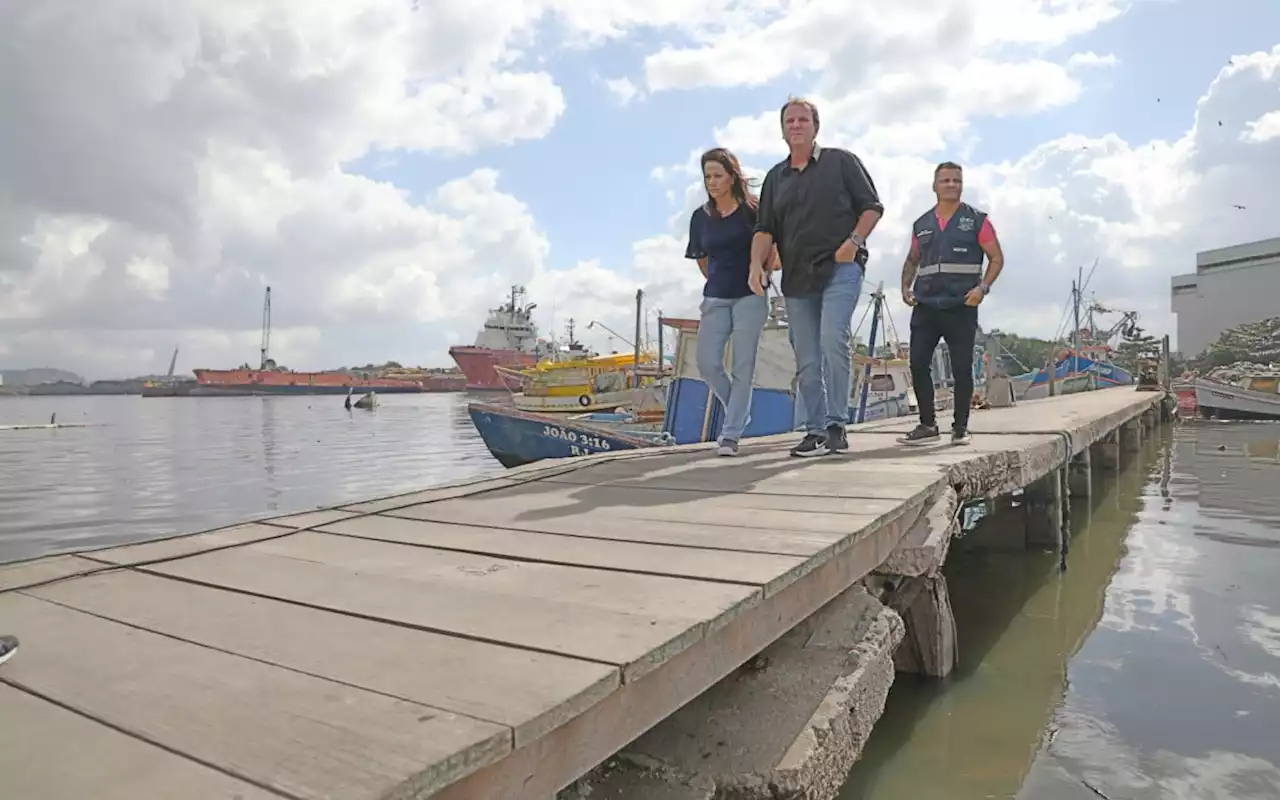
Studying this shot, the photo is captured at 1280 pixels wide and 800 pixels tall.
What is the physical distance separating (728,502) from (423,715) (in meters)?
1.96

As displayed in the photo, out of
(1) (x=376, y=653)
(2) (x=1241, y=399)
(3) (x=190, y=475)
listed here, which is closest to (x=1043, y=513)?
(1) (x=376, y=653)

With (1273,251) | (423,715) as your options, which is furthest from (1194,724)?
(1273,251)

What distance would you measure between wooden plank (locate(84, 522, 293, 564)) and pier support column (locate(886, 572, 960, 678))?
237 cm

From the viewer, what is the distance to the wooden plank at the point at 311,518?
2.74 metres

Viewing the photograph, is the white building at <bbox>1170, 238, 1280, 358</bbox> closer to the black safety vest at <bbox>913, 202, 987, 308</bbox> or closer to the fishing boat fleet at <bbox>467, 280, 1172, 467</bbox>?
the fishing boat fleet at <bbox>467, 280, 1172, 467</bbox>

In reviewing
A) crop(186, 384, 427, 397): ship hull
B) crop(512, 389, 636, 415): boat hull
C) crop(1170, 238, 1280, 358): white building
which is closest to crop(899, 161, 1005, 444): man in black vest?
crop(512, 389, 636, 415): boat hull

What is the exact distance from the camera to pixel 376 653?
1.47 metres

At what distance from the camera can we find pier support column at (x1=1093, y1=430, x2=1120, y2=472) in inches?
413

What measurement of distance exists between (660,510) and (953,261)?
3.08 metres

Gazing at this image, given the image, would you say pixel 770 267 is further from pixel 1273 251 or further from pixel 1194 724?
pixel 1273 251

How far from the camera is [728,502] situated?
3033 millimetres

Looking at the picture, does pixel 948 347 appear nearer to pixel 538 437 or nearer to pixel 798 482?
pixel 798 482

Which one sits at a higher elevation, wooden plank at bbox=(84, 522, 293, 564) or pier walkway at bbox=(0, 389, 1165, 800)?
wooden plank at bbox=(84, 522, 293, 564)

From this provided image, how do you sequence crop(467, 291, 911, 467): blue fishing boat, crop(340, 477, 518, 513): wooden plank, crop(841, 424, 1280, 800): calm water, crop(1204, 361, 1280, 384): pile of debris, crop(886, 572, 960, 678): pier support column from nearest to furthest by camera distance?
crop(841, 424, 1280, 800): calm water
crop(340, 477, 518, 513): wooden plank
crop(886, 572, 960, 678): pier support column
crop(467, 291, 911, 467): blue fishing boat
crop(1204, 361, 1280, 384): pile of debris
